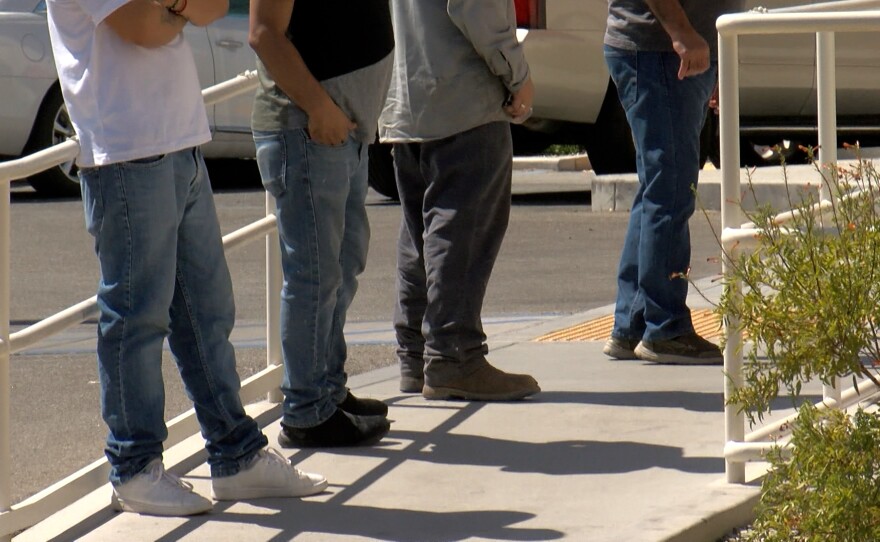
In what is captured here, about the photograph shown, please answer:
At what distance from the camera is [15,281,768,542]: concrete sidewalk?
387 centimetres

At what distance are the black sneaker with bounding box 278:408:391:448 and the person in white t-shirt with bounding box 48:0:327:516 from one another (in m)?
0.51

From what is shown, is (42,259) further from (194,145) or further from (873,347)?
(873,347)

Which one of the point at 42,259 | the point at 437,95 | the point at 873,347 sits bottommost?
the point at 42,259

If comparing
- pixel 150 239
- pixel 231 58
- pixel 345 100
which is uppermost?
pixel 345 100

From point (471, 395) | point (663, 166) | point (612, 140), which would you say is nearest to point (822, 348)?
point (471, 395)

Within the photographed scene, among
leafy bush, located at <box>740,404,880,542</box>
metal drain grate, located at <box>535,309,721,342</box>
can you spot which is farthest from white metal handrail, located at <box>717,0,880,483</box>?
metal drain grate, located at <box>535,309,721,342</box>

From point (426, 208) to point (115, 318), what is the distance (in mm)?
1532

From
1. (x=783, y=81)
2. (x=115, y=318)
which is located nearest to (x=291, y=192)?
(x=115, y=318)

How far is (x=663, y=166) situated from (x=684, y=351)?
64cm

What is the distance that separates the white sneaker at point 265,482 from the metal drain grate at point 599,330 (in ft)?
7.64

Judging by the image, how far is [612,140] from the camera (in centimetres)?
1068

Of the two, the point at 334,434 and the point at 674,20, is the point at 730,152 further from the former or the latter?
the point at 674,20

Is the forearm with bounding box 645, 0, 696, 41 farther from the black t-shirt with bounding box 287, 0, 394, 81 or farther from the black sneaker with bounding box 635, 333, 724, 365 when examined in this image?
the black t-shirt with bounding box 287, 0, 394, 81

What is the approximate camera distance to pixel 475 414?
5.05 metres
